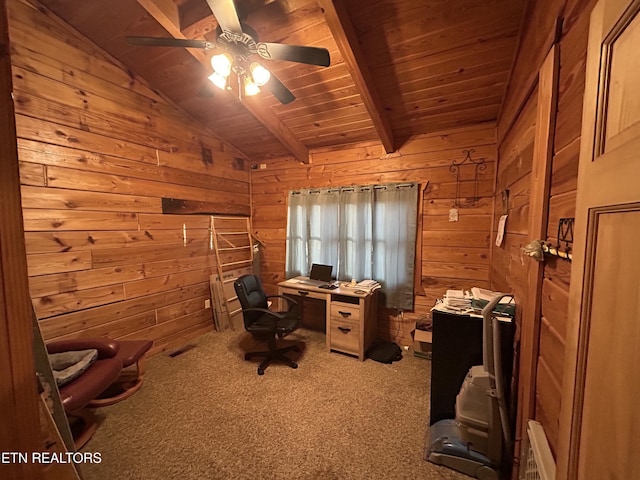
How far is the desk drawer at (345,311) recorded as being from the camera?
2760 mm

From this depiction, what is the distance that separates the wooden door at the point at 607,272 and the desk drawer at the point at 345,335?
2.10 metres

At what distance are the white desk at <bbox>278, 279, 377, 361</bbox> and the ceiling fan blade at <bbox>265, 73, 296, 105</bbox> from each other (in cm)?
197

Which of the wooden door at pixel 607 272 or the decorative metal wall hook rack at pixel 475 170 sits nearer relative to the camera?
the wooden door at pixel 607 272

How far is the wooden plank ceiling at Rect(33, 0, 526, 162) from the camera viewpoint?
5.76ft

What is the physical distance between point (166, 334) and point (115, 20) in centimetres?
306

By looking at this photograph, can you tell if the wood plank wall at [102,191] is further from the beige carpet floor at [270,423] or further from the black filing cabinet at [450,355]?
the black filing cabinet at [450,355]

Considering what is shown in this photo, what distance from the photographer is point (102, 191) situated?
245 cm

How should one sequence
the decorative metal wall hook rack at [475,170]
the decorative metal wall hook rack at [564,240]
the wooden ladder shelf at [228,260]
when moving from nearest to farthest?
the decorative metal wall hook rack at [564,240] < the decorative metal wall hook rack at [475,170] < the wooden ladder shelf at [228,260]

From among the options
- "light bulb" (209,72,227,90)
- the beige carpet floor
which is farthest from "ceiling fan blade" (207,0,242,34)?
the beige carpet floor

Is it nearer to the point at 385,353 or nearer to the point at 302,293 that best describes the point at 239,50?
the point at 302,293

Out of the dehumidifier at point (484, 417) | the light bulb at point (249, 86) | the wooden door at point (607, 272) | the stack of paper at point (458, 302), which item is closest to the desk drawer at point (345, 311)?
the stack of paper at point (458, 302)

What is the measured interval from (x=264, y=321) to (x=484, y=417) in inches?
76.0

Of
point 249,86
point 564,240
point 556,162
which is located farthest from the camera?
point 249,86

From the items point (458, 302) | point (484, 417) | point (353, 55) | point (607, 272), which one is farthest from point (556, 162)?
point (353, 55)
